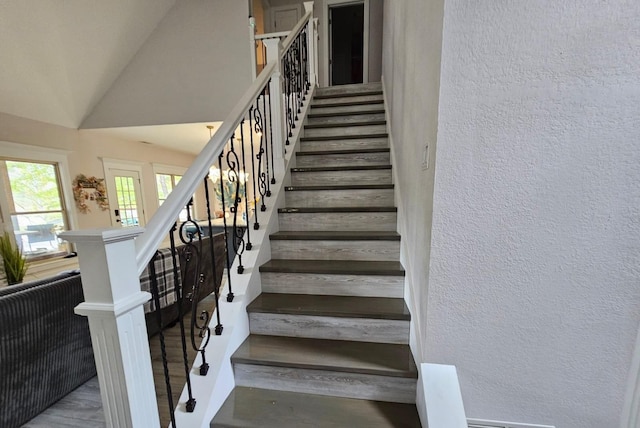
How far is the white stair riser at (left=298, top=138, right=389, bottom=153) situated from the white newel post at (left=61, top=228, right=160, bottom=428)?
2072 millimetres

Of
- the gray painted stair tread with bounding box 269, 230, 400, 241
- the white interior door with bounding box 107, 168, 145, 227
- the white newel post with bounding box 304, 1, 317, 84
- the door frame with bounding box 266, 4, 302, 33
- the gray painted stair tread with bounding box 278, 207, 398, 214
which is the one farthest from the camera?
the door frame with bounding box 266, 4, 302, 33

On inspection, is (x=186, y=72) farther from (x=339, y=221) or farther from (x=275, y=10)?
(x=339, y=221)

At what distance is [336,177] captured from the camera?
2285 millimetres

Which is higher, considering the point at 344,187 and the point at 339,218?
the point at 344,187

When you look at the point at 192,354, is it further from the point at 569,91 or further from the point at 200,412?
the point at 569,91

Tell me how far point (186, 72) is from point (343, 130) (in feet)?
9.73

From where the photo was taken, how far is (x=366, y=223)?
1949 millimetres

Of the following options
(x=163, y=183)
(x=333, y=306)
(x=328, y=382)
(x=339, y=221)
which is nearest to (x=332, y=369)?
(x=328, y=382)

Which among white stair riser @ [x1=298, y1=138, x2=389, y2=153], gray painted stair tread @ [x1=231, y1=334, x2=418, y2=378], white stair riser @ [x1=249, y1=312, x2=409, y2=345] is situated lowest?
gray painted stair tread @ [x1=231, y1=334, x2=418, y2=378]

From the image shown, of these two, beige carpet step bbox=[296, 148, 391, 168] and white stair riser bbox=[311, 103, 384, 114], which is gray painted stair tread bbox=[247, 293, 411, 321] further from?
white stair riser bbox=[311, 103, 384, 114]

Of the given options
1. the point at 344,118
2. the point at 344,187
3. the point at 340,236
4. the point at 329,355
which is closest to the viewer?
the point at 329,355

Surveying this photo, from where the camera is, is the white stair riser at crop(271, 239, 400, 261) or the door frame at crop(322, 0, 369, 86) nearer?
the white stair riser at crop(271, 239, 400, 261)

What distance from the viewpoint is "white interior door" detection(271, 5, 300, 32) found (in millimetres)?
5434

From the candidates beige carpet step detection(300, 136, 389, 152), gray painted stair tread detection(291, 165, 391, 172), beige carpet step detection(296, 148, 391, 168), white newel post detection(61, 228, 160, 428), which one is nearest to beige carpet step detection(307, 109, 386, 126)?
beige carpet step detection(300, 136, 389, 152)
